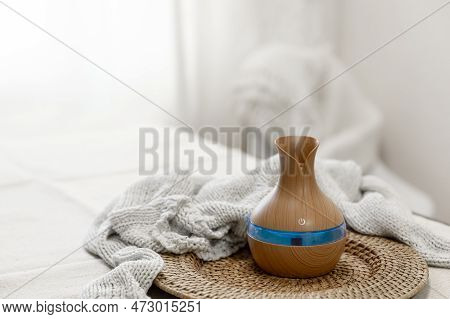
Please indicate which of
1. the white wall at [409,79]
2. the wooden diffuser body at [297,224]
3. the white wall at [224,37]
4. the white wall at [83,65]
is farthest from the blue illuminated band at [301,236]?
the white wall at [224,37]

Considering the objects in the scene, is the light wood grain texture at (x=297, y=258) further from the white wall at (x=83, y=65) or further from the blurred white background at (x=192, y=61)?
the white wall at (x=83, y=65)

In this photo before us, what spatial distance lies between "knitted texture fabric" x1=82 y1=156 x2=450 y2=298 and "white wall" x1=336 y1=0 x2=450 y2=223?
2.02 ft

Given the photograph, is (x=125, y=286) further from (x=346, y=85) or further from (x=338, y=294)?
(x=346, y=85)

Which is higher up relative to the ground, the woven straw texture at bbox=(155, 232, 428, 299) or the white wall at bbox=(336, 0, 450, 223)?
the white wall at bbox=(336, 0, 450, 223)

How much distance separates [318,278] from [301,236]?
0.20 ft

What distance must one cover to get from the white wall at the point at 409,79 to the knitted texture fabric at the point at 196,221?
61 centimetres

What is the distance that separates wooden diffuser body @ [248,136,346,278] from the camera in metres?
0.66

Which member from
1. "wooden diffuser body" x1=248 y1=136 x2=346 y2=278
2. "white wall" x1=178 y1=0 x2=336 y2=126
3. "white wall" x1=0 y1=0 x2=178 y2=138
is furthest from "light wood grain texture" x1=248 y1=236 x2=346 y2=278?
"white wall" x1=178 y1=0 x2=336 y2=126

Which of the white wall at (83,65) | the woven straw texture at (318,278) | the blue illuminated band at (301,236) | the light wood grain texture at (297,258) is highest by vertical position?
the white wall at (83,65)

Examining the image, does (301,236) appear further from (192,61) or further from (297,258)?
(192,61)

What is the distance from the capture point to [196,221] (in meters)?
0.75

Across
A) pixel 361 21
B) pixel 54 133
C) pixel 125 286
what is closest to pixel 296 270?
pixel 125 286

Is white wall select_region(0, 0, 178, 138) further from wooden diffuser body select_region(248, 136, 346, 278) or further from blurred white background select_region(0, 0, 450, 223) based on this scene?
wooden diffuser body select_region(248, 136, 346, 278)

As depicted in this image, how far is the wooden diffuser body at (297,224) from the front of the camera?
26.1 inches
